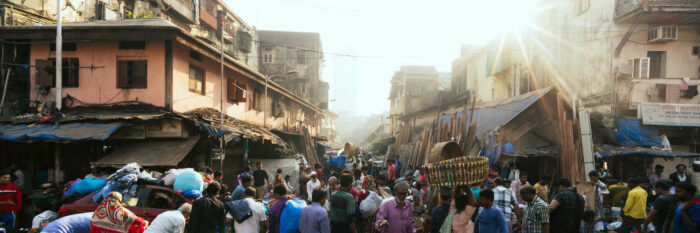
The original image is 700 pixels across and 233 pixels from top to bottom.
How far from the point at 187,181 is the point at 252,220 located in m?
2.14

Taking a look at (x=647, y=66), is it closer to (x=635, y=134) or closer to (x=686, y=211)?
(x=635, y=134)

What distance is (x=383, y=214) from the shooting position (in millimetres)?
6098

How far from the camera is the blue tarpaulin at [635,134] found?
15695mm

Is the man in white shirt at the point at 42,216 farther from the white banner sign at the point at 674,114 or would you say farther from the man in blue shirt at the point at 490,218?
the white banner sign at the point at 674,114

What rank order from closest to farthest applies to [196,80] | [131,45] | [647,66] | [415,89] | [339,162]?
[131,45]
[196,80]
[647,66]
[339,162]
[415,89]

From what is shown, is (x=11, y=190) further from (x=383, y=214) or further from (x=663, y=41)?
(x=663, y=41)

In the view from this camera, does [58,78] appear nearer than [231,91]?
Yes

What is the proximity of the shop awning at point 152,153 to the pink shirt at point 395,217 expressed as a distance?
7.13 meters

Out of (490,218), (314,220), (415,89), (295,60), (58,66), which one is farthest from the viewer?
(415,89)

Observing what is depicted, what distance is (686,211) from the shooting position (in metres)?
5.89

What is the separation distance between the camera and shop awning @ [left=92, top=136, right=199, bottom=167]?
36.9 feet

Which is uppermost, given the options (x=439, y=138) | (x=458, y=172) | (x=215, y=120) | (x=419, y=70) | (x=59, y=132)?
(x=419, y=70)

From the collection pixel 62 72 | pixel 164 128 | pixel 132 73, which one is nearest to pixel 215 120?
pixel 164 128

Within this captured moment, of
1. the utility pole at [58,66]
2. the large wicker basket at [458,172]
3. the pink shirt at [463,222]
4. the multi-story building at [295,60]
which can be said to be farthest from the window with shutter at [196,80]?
the multi-story building at [295,60]
